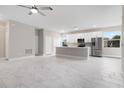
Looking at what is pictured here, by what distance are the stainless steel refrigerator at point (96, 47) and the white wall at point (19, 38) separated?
538cm

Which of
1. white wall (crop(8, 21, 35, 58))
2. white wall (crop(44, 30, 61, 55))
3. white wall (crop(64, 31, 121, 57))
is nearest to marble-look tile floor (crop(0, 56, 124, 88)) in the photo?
white wall (crop(8, 21, 35, 58))

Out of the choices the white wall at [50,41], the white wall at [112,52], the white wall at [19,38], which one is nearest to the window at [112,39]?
the white wall at [112,52]

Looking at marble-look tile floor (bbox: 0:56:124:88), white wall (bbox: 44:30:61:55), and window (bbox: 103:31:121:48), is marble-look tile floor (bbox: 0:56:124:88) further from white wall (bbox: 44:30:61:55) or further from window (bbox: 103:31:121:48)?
white wall (bbox: 44:30:61:55)

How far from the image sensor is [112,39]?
825cm

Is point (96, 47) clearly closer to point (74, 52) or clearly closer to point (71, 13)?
point (74, 52)

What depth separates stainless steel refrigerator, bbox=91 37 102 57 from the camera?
8242 millimetres

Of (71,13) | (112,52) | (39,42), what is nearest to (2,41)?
(39,42)

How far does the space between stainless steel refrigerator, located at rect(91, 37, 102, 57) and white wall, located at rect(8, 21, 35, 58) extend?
5.38m

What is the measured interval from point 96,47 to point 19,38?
6370 millimetres

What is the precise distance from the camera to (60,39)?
38.0 feet
